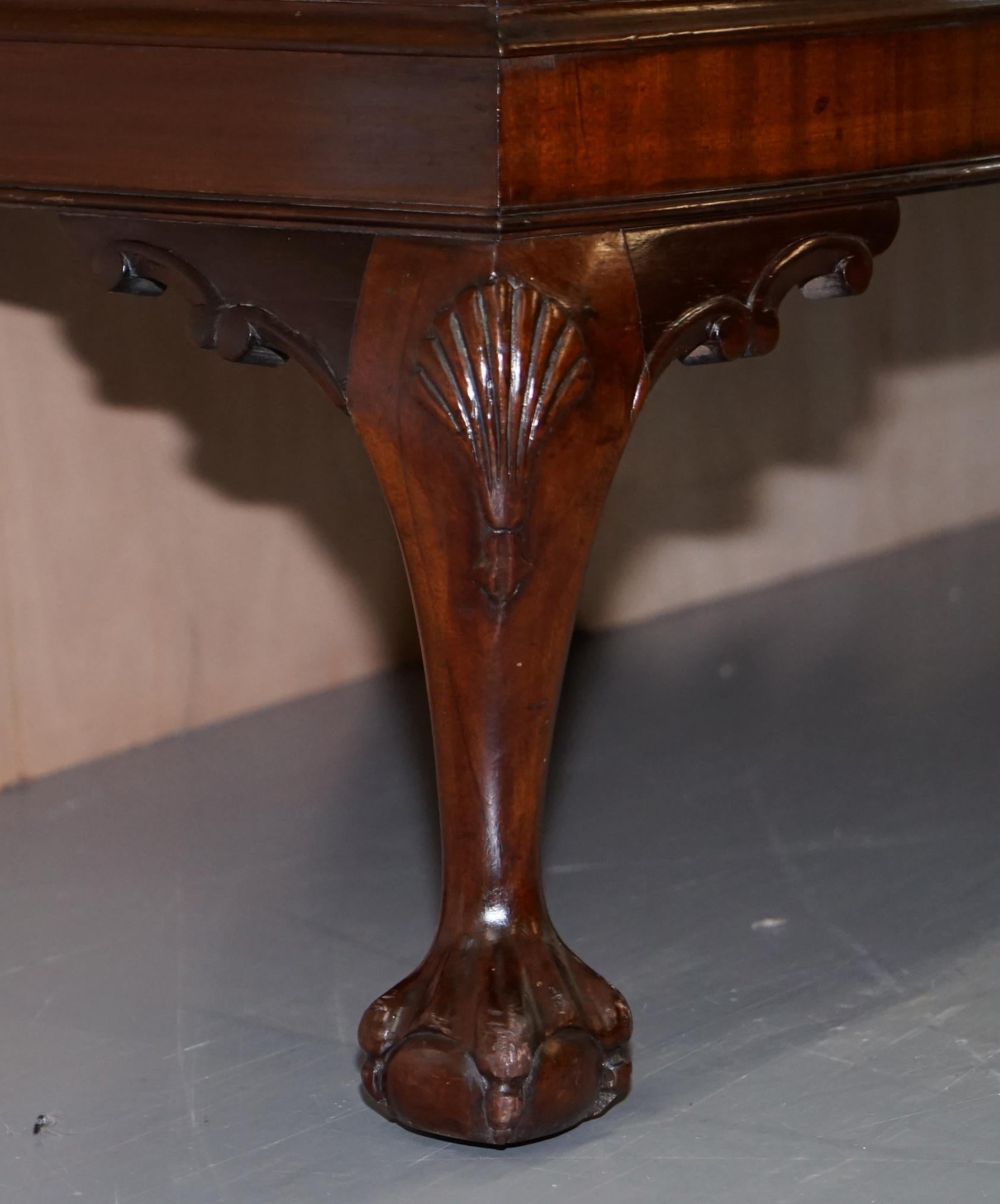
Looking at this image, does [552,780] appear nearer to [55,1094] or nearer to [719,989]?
[719,989]

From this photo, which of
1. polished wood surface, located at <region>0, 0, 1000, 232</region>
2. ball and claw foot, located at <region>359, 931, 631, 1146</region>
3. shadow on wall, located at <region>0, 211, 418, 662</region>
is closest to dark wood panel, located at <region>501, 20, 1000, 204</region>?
polished wood surface, located at <region>0, 0, 1000, 232</region>

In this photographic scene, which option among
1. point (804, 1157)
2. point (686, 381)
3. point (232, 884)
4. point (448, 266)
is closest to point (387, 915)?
point (232, 884)

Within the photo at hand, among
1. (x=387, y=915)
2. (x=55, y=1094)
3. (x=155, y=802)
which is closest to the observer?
(x=55, y=1094)

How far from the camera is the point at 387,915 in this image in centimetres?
115

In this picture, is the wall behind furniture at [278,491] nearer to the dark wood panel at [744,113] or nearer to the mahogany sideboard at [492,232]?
the mahogany sideboard at [492,232]

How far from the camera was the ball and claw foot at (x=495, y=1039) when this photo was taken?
83cm

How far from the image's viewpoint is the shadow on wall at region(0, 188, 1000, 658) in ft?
4.61

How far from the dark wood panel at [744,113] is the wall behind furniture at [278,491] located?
726 millimetres

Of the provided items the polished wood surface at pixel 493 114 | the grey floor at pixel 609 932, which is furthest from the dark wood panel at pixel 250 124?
the grey floor at pixel 609 932

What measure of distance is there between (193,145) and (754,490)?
1.16 meters

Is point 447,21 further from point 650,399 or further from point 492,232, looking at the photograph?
point 650,399

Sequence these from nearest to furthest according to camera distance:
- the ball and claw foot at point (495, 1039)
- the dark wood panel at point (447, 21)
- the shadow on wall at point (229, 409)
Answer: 1. the dark wood panel at point (447, 21)
2. the ball and claw foot at point (495, 1039)
3. the shadow on wall at point (229, 409)

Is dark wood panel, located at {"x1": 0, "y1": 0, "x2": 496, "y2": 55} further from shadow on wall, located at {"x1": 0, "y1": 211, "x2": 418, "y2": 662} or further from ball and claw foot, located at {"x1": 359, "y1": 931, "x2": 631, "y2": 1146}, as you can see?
shadow on wall, located at {"x1": 0, "y1": 211, "x2": 418, "y2": 662}

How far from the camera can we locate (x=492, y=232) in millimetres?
695
